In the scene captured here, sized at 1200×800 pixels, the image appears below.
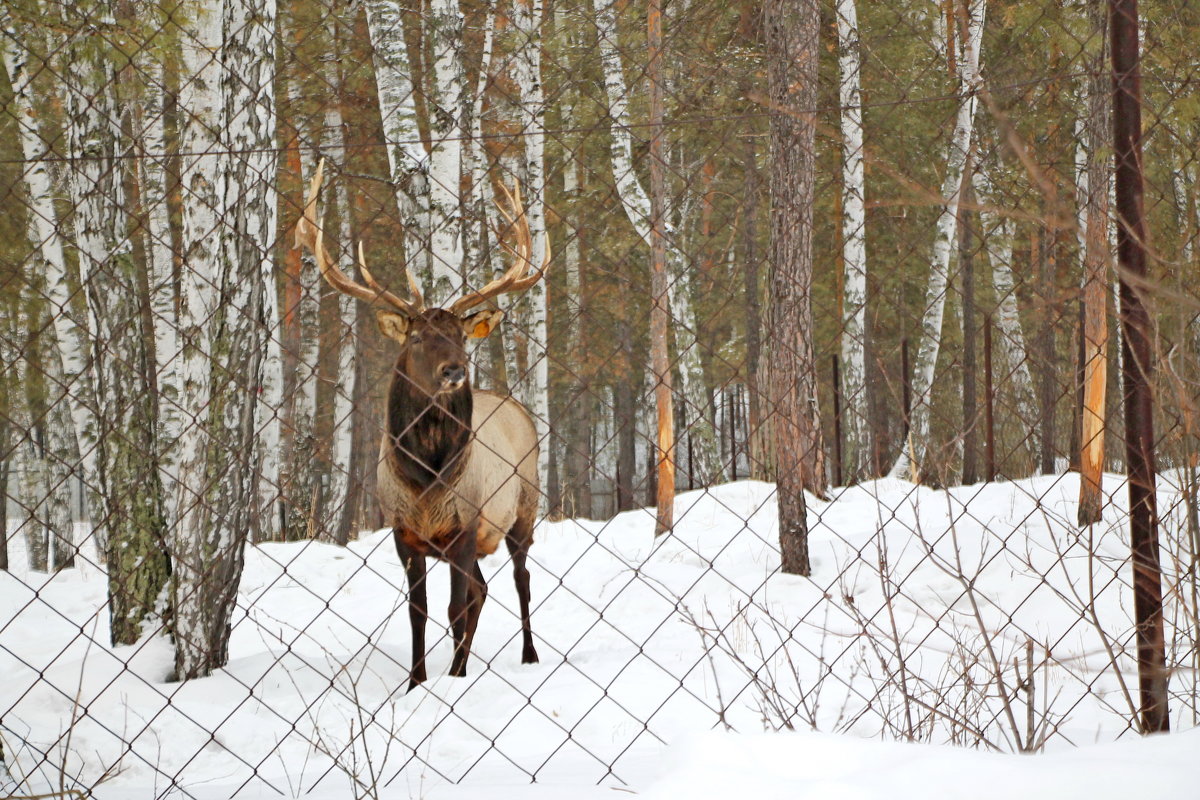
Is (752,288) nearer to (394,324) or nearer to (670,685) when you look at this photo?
(394,324)

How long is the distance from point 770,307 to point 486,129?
880cm

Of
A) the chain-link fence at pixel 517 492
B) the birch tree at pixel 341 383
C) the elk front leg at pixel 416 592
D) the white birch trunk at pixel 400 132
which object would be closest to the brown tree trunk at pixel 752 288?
the chain-link fence at pixel 517 492

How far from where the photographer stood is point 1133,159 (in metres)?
2.53

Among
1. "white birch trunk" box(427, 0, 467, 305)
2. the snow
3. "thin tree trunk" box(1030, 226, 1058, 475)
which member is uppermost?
"white birch trunk" box(427, 0, 467, 305)

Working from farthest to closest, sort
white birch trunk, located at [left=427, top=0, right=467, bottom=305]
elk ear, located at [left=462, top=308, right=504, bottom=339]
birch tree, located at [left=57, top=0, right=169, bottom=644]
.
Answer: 1. white birch trunk, located at [left=427, top=0, right=467, bottom=305]
2. birch tree, located at [left=57, top=0, right=169, bottom=644]
3. elk ear, located at [left=462, top=308, right=504, bottom=339]

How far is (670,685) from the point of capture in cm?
434

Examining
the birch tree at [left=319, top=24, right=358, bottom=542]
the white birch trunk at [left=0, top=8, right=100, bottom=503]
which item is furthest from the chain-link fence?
the birch tree at [left=319, top=24, right=358, bottom=542]

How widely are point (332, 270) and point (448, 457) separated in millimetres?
1308

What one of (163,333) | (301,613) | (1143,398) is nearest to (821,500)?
(301,613)

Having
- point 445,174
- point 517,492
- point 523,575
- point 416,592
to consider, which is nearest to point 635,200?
point 445,174

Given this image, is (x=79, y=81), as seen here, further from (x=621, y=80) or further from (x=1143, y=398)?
(x=621, y=80)

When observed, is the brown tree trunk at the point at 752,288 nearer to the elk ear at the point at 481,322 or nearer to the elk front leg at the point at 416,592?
the elk front leg at the point at 416,592

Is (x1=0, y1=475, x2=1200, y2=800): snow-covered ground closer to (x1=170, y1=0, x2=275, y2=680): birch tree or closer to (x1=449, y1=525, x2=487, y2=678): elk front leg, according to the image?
(x1=449, y1=525, x2=487, y2=678): elk front leg

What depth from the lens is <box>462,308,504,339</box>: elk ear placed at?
4.77 metres
